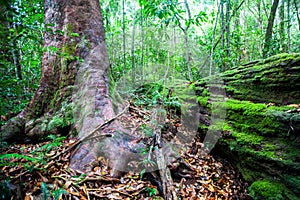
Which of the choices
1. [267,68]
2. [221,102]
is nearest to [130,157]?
[221,102]

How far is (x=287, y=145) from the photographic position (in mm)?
2818

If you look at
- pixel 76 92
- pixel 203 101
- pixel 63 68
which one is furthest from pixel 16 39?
pixel 203 101

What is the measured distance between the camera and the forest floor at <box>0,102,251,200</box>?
2.04 metres

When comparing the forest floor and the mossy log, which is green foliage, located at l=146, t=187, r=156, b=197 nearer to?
the forest floor

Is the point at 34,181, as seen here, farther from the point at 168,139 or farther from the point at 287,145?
the point at 287,145

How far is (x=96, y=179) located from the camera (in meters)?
2.36

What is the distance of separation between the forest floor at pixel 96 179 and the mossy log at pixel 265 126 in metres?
0.36

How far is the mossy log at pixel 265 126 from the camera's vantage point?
268 cm

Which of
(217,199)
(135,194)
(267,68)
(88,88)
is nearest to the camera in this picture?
(135,194)

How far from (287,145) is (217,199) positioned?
1303mm

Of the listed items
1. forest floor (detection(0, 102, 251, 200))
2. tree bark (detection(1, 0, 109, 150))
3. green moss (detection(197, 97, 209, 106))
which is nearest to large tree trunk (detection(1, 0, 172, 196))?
tree bark (detection(1, 0, 109, 150))

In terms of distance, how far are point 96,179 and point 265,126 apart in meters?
2.75

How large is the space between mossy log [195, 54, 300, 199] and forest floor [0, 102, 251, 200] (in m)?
0.36

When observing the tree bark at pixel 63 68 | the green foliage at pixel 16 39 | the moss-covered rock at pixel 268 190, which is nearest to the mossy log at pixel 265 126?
the moss-covered rock at pixel 268 190
